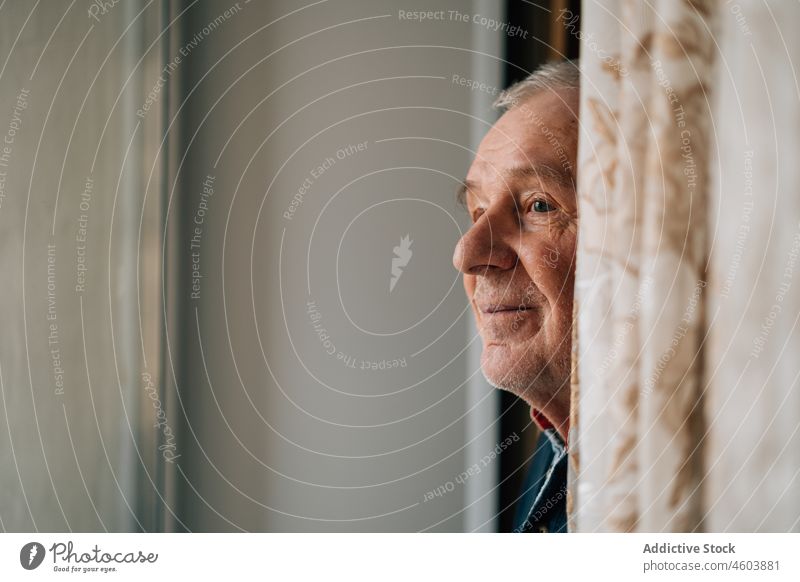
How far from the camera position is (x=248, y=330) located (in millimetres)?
627

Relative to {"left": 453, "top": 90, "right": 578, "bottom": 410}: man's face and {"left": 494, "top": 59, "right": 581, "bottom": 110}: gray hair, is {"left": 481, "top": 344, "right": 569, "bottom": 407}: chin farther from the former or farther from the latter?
{"left": 494, "top": 59, "right": 581, "bottom": 110}: gray hair

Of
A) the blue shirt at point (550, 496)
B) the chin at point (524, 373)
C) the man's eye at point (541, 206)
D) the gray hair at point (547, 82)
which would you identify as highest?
the gray hair at point (547, 82)

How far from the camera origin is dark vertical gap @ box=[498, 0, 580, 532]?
64 cm

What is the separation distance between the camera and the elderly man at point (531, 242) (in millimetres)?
548

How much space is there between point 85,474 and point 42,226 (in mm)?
203

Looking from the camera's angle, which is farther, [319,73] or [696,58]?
[319,73]

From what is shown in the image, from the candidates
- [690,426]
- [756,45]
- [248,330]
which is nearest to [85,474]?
[248,330]

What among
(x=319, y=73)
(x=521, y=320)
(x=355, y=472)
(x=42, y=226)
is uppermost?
(x=319, y=73)

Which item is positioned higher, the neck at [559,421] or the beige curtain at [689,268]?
the beige curtain at [689,268]

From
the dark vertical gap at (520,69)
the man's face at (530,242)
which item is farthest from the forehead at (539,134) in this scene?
the dark vertical gap at (520,69)

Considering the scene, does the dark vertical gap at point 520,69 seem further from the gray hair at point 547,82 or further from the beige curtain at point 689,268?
the beige curtain at point 689,268

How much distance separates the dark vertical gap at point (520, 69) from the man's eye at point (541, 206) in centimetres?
16

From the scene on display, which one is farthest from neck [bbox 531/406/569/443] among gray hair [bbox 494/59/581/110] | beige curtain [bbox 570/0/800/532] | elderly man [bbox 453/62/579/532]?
gray hair [bbox 494/59/581/110]

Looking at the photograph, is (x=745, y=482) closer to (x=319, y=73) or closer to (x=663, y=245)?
(x=663, y=245)
